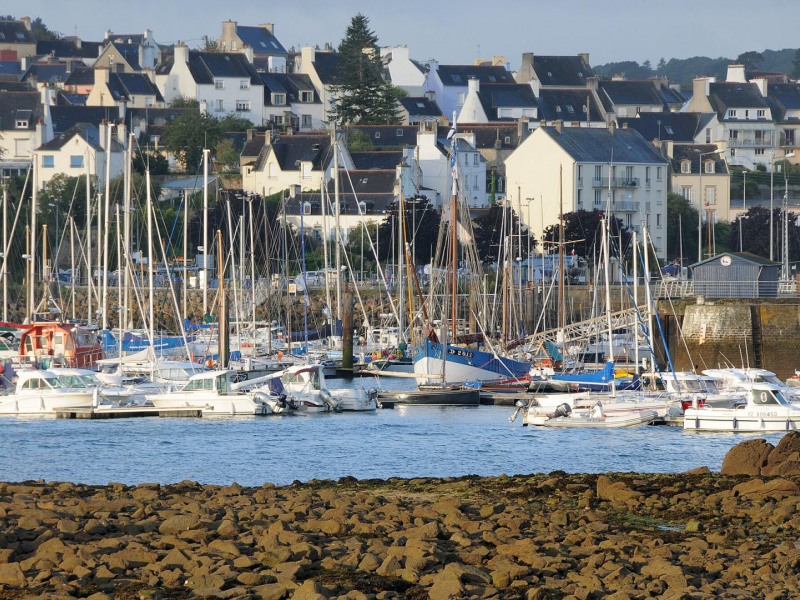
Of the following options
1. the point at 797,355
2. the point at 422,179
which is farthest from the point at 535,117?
the point at 797,355

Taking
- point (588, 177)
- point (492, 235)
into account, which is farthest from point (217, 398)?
point (588, 177)

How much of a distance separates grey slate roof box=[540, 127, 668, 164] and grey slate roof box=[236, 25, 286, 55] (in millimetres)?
44104

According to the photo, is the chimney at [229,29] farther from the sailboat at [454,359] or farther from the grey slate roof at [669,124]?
the sailboat at [454,359]

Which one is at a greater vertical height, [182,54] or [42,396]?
[182,54]

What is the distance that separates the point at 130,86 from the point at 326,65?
15.7 metres

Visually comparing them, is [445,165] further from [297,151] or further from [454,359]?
[454,359]

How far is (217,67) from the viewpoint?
10225cm

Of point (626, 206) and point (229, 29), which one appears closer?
point (626, 206)

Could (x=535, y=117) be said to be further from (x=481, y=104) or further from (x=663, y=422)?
(x=663, y=422)

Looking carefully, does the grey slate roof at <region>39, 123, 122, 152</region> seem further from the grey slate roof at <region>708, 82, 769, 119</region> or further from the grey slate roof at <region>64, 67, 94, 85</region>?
the grey slate roof at <region>708, 82, 769, 119</region>

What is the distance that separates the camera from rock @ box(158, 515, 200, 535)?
1486 centimetres

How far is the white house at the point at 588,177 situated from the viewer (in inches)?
3270

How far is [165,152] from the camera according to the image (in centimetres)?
9194

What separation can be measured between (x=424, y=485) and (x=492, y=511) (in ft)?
13.7
